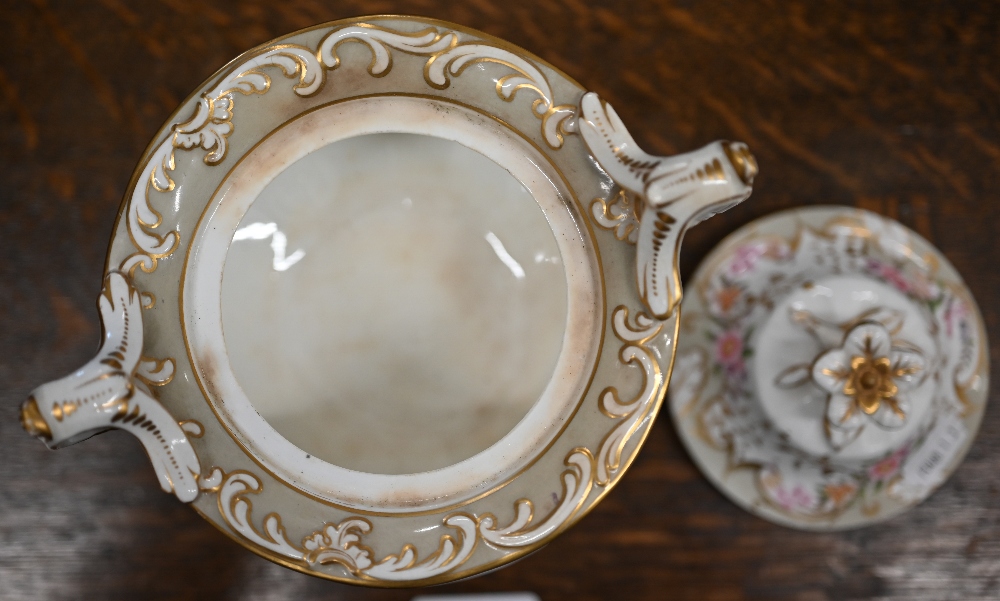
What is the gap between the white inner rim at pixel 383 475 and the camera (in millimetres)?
396

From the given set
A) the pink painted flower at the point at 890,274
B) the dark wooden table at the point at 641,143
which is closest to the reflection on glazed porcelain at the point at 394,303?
the dark wooden table at the point at 641,143

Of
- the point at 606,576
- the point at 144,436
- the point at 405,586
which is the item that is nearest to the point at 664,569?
the point at 606,576

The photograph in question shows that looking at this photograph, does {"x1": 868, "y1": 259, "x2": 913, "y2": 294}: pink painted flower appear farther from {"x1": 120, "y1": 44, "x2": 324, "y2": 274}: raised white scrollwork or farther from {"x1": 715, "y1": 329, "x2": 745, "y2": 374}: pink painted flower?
{"x1": 120, "y1": 44, "x2": 324, "y2": 274}: raised white scrollwork

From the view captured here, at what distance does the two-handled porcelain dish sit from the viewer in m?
0.38

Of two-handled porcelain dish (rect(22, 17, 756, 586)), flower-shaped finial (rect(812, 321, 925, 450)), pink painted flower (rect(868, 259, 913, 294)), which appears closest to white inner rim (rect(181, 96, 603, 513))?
two-handled porcelain dish (rect(22, 17, 756, 586))

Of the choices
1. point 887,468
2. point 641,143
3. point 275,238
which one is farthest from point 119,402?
point 887,468

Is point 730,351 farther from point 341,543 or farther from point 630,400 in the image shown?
point 341,543

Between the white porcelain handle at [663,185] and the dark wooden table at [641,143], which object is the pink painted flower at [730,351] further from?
the white porcelain handle at [663,185]

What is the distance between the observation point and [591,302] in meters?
0.40

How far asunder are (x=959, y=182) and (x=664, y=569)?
0.44m

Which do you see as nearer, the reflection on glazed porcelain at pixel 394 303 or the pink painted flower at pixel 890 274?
the reflection on glazed porcelain at pixel 394 303

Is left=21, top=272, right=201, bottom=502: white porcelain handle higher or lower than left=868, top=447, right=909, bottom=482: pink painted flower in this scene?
higher

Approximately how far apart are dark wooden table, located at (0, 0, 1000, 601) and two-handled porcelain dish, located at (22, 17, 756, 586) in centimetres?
22

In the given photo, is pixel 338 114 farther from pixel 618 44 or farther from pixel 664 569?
pixel 664 569
